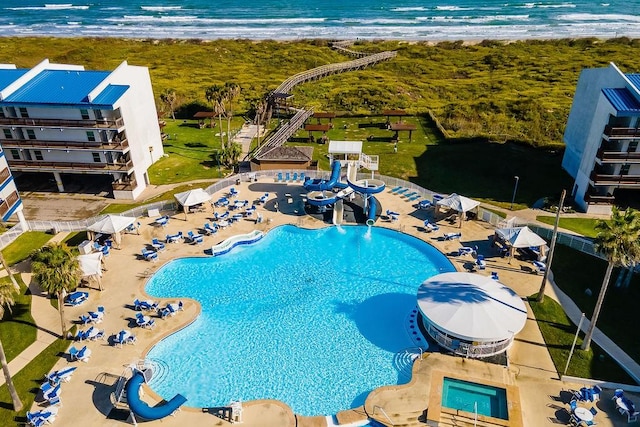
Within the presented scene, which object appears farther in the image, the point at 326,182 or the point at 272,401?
the point at 326,182

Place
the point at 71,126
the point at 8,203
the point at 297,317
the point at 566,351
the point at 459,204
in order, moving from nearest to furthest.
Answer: the point at 566,351 → the point at 297,317 → the point at 8,203 → the point at 459,204 → the point at 71,126

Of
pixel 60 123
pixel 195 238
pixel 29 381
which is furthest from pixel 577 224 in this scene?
pixel 60 123

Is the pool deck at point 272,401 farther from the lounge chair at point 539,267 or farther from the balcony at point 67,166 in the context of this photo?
the balcony at point 67,166

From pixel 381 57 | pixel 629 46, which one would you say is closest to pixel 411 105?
pixel 381 57

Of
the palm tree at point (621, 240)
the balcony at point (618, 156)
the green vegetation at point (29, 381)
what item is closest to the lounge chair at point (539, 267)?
the palm tree at point (621, 240)

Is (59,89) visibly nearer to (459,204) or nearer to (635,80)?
(459,204)

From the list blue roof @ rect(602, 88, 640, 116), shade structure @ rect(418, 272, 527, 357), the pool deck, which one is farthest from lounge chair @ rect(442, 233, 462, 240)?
blue roof @ rect(602, 88, 640, 116)

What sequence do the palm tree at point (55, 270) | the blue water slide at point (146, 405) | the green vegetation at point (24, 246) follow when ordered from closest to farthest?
the blue water slide at point (146, 405) → the palm tree at point (55, 270) → the green vegetation at point (24, 246)

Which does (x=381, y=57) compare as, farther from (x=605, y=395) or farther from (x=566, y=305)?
(x=605, y=395)

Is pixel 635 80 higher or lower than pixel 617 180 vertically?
higher
